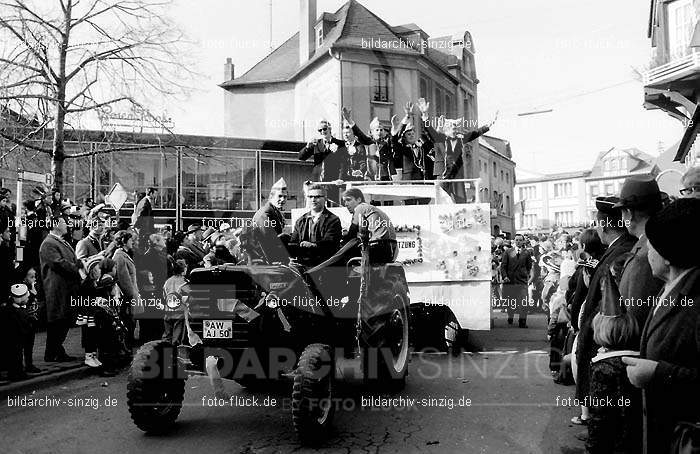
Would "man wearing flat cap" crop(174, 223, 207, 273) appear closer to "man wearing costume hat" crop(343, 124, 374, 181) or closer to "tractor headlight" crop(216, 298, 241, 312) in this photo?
"man wearing costume hat" crop(343, 124, 374, 181)

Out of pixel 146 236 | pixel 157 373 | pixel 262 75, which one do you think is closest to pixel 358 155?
pixel 146 236

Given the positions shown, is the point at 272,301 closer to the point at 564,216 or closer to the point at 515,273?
the point at 515,273

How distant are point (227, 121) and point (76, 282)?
33.5 metres

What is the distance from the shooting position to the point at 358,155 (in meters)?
12.5

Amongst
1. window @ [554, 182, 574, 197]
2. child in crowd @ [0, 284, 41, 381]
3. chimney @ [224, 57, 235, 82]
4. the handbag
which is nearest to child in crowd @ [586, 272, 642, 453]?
the handbag

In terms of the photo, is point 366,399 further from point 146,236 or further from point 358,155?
point 358,155

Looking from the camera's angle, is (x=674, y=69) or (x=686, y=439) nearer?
(x=686, y=439)

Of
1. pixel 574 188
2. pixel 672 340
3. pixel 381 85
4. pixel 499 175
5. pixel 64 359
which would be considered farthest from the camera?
pixel 574 188

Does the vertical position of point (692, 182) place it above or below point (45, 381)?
above

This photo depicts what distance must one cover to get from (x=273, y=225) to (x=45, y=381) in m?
3.51

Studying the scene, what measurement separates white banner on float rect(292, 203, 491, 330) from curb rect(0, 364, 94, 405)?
5018mm

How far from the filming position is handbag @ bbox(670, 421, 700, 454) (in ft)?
7.75

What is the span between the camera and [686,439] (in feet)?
7.88

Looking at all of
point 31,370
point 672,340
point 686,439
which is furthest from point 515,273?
point 686,439
